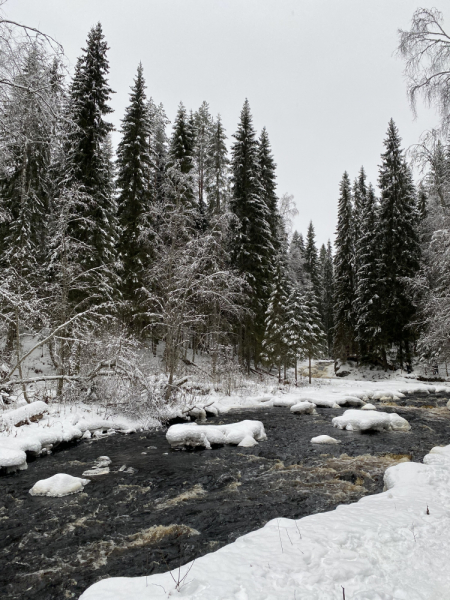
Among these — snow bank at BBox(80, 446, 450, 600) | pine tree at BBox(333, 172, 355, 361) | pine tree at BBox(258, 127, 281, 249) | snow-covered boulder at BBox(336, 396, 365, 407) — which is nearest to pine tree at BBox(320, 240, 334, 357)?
pine tree at BBox(333, 172, 355, 361)

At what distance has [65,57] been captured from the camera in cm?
440

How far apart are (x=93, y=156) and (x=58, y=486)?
51.8 feet

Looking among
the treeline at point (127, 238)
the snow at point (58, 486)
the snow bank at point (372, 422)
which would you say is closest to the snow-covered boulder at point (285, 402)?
the treeline at point (127, 238)

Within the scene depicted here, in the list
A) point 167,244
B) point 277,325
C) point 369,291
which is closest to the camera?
point 167,244

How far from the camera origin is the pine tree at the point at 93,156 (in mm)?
16641

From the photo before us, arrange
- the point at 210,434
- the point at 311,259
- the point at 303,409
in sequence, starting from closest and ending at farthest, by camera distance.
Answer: the point at 210,434 < the point at 303,409 < the point at 311,259

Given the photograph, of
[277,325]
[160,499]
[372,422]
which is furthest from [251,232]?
[160,499]

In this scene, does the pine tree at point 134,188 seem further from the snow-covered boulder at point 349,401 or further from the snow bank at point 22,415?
the snow-covered boulder at point 349,401

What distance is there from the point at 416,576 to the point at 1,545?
4787mm

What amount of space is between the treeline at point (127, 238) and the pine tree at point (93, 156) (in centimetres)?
6

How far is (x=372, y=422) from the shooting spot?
10.7 m

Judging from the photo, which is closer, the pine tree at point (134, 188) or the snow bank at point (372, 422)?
the snow bank at point (372, 422)

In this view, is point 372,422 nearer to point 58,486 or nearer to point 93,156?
point 58,486

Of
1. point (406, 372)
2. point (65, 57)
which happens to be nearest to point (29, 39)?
point (65, 57)
